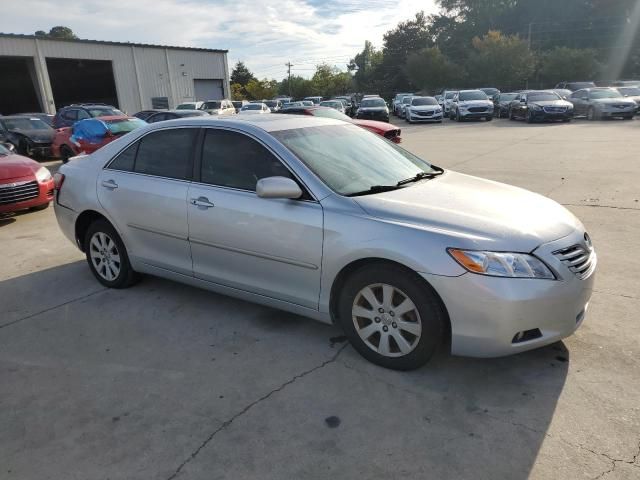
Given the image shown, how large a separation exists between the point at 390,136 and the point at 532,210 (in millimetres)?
9119

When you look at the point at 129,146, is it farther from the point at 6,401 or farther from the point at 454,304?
the point at 454,304

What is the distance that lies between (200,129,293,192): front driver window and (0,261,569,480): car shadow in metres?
1.15

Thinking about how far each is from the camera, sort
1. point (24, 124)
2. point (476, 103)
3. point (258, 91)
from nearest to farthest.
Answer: point (24, 124) → point (476, 103) → point (258, 91)

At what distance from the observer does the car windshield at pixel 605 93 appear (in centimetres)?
2352

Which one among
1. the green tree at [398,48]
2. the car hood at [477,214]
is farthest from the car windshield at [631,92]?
the green tree at [398,48]

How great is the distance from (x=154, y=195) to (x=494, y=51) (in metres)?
50.1

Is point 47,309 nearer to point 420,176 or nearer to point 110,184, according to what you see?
point 110,184

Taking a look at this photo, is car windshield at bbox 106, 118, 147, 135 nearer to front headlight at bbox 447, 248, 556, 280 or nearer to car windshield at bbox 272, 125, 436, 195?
car windshield at bbox 272, 125, 436, 195

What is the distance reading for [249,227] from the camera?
139 inches

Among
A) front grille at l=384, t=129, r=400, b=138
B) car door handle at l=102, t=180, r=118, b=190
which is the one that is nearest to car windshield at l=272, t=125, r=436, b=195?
car door handle at l=102, t=180, r=118, b=190

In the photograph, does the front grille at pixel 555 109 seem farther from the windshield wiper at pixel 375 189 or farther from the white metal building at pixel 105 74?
the white metal building at pixel 105 74

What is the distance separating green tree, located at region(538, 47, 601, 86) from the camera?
153 feet

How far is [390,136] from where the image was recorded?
1209 cm

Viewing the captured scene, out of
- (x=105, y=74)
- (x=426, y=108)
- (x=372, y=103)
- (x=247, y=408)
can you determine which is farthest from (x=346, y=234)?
(x=105, y=74)
